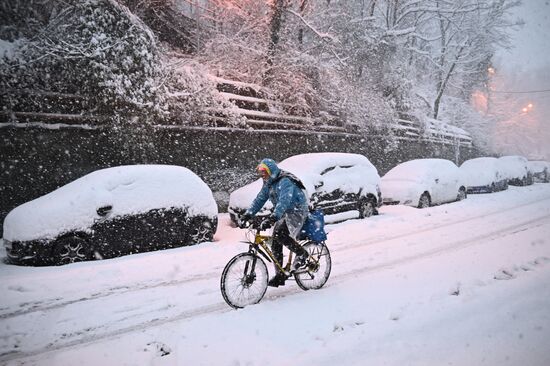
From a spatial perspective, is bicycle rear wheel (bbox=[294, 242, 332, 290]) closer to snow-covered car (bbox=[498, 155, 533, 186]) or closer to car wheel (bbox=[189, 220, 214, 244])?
car wheel (bbox=[189, 220, 214, 244])

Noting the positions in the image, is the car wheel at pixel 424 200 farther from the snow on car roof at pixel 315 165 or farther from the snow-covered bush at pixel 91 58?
the snow-covered bush at pixel 91 58

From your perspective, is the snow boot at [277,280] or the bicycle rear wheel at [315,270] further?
the bicycle rear wheel at [315,270]

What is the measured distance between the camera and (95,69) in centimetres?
980

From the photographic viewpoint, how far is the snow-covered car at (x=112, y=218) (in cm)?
687

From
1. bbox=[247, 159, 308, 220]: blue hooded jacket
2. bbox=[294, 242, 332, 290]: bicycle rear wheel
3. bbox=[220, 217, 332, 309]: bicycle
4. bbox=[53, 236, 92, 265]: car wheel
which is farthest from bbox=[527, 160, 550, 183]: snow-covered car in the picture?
bbox=[53, 236, 92, 265]: car wheel

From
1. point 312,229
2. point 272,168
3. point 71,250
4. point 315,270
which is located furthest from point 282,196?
point 71,250

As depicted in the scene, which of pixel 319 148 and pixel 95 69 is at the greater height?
pixel 95 69

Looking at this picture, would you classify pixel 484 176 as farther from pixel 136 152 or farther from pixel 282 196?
pixel 282 196

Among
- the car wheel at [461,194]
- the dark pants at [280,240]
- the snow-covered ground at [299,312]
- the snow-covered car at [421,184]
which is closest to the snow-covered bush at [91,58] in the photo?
the snow-covered ground at [299,312]

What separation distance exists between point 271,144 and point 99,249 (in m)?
9.13

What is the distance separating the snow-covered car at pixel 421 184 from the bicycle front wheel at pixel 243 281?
32.4 feet

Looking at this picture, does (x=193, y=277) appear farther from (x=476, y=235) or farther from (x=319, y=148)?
(x=319, y=148)

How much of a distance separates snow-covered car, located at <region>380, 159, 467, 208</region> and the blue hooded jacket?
9420 millimetres

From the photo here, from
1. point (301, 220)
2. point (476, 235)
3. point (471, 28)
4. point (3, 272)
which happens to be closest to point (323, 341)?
point (301, 220)
